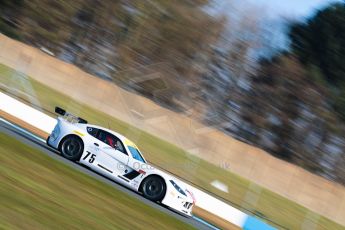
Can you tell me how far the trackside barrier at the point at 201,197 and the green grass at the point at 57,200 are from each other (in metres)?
4.23

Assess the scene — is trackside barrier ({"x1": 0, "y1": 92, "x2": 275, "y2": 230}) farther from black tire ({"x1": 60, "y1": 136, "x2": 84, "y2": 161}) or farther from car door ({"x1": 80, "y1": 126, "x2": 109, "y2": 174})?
black tire ({"x1": 60, "y1": 136, "x2": 84, "y2": 161})

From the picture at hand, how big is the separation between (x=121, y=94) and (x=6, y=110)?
6.51 m

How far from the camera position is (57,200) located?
32.9ft

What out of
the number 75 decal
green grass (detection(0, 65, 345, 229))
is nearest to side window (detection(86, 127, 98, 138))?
the number 75 decal

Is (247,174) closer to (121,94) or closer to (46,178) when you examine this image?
(121,94)

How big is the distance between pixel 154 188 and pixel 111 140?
1.68m

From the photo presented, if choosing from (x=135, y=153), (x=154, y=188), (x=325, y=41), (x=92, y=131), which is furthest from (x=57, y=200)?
(x=325, y=41)

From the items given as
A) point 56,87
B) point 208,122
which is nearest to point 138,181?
point 56,87

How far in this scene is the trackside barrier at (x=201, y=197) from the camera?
1764 cm

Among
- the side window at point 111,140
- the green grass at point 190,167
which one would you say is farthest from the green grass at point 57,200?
the green grass at point 190,167

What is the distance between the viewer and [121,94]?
2753cm

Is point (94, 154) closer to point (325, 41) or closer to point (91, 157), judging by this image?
point (91, 157)

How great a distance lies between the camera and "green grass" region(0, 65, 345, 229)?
22.4 metres

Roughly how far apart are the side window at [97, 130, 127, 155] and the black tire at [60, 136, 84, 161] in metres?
0.50
